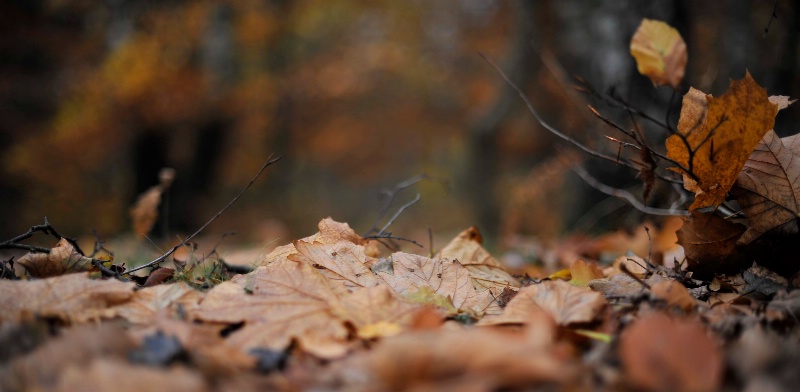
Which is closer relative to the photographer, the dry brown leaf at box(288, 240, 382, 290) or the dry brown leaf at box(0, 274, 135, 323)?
the dry brown leaf at box(0, 274, 135, 323)

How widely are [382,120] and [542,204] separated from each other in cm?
933

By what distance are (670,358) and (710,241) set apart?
2.26ft

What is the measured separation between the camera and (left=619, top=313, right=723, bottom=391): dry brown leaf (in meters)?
0.62

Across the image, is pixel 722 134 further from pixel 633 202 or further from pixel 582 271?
pixel 633 202

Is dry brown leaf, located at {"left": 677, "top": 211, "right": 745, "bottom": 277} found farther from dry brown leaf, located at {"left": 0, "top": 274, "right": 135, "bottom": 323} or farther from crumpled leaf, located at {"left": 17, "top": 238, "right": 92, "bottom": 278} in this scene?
crumpled leaf, located at {"left": 17, "top": 238, "right": 92, "bottom": 278}

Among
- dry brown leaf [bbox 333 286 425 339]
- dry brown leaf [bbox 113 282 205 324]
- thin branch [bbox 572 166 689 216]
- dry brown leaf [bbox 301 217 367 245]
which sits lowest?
thin branch [bbox 572 166 689 216]

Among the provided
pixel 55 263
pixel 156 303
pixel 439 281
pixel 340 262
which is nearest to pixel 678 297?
pixel 439 281

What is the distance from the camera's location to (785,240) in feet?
3.87

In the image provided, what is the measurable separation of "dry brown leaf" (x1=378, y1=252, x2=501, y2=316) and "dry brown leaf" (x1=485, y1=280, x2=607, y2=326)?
0.11 metres

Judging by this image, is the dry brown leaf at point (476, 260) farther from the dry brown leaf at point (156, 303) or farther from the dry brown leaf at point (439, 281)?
the dry brown leaf at point (156, 303)

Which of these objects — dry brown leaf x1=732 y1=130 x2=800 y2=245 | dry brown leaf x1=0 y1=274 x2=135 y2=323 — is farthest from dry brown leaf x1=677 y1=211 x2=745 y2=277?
dry brown leaf x1=0 y1=274 x2=135 y2=323

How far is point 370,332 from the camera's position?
0.88 metres

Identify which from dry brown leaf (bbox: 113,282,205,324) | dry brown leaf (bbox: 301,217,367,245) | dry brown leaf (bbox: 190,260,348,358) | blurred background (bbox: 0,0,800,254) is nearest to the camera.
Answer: dry brown leaf (bbox: 190,260,348,358)

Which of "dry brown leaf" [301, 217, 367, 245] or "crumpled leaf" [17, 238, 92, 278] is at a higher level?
"crumpled leaf" [17, 238, 92, 278]
